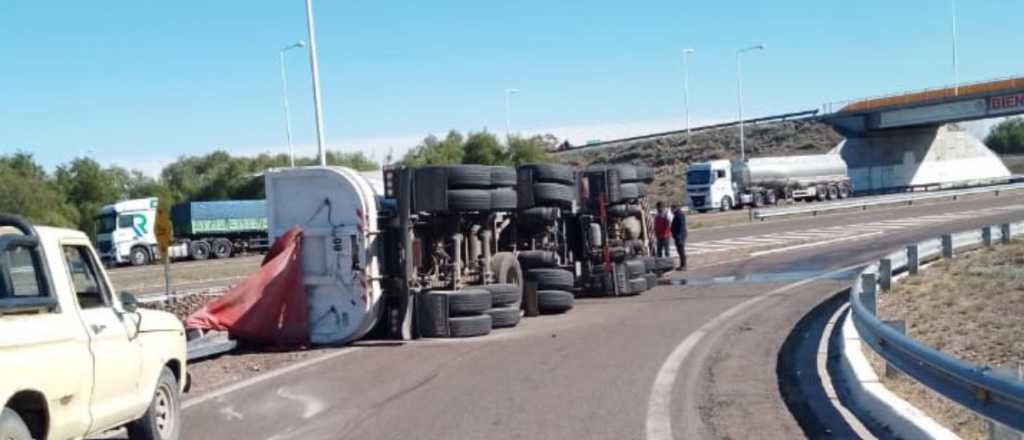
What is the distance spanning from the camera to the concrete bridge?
8025 centimetres

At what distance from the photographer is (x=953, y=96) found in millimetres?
80812

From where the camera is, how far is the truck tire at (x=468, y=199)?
17.2 metres

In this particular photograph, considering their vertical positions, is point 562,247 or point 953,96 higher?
point 953,96

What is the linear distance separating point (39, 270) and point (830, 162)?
256ft

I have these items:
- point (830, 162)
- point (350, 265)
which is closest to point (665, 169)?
point (830, 162)

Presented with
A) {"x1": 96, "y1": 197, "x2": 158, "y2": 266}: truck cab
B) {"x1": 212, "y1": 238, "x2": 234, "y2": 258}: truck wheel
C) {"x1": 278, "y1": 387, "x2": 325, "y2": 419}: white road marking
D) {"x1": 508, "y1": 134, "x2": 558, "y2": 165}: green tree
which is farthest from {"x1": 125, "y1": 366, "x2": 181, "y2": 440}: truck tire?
{"x1": 508, "y1": 134, "x2": 558, "y2": 165}: green tree

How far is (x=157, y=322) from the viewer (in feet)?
30.6

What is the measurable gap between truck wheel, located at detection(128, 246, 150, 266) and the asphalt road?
43107 millimetres

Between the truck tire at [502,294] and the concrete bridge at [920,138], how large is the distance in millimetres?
67580

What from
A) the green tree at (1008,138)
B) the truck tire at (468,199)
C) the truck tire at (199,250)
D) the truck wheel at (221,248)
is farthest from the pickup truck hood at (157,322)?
the green tree at (1008,138)

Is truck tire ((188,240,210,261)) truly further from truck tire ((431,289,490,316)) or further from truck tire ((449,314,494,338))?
truck tire ((449,314,494,338))

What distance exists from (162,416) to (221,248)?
54935 mm

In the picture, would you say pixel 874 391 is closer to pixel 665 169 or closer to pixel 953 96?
pixel 953 96

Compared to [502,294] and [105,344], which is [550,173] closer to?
[502,294]
